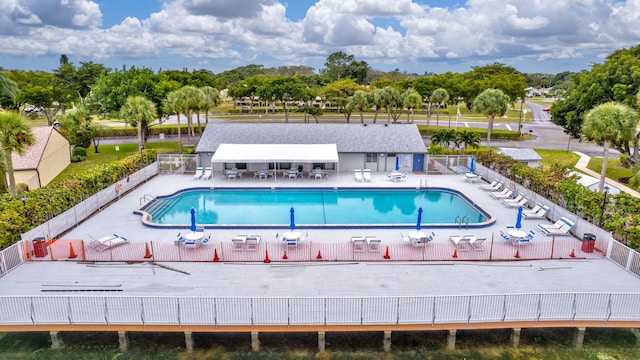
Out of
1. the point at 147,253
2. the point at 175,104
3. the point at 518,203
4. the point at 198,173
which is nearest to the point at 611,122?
the point at 518,203

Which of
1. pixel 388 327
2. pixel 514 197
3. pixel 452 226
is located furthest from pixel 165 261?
pixel 514 197

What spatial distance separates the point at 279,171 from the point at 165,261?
586 inches

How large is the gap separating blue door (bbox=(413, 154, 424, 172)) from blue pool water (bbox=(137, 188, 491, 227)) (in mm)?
4572

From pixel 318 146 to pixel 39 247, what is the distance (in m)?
19.3

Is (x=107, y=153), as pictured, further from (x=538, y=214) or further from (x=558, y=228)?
(x=558, y=228)

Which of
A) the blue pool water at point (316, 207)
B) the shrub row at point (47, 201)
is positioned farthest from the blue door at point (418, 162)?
the shrub row at point (47, 201)

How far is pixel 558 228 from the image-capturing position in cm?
1931

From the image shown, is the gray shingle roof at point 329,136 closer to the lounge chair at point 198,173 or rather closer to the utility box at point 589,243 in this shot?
the lounge chair at point 198,173

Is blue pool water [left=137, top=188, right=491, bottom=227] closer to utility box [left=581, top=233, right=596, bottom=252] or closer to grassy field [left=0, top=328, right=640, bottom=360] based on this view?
→ utility box [left=581, top=233, right=596, bottom=252]

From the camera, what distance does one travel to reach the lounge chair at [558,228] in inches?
748

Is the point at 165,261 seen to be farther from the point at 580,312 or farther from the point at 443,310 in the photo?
the point at 580,312

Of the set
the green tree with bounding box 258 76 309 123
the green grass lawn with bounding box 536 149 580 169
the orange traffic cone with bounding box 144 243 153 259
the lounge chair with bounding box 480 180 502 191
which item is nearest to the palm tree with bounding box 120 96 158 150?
the orange traffic cone with bounding box 144 243 153 259

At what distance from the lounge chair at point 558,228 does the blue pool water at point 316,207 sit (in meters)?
2.79

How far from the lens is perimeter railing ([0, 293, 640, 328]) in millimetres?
12008
